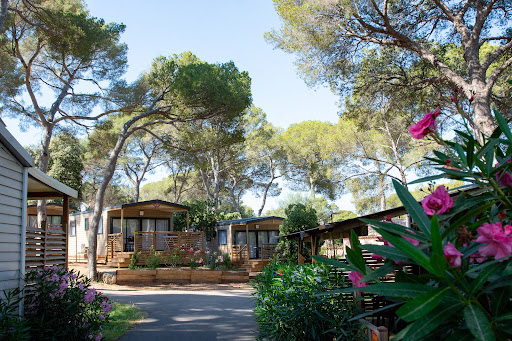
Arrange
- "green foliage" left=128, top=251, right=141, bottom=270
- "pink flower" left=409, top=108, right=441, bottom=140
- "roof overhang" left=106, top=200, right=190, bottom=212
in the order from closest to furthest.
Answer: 1. "pink flower" left=409, top=108, right=441, bottom=140
2. "green foliage" left=128, top=251, right=141, bottom=270
3. "roof overhang" left=106, top=200, right=190, bottom=212

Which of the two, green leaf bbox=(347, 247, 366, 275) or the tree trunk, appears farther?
the tree trunk

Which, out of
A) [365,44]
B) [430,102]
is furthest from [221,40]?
[430,102]

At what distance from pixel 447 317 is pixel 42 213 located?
51.9 feet

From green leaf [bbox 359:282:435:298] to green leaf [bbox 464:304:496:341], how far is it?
0.34 ft

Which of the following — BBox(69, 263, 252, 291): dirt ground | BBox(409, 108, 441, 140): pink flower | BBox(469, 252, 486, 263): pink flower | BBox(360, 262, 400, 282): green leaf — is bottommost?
BBox(69, 263, 252, 291): dirt ground

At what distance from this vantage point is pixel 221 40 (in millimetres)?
17406

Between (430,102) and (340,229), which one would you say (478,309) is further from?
(430,102)

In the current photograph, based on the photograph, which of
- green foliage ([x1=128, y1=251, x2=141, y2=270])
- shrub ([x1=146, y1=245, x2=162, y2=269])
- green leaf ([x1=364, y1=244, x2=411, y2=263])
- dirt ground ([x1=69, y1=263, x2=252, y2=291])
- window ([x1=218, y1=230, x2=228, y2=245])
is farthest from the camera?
window ([x1=218, y1=230, x2=228, y2=245])

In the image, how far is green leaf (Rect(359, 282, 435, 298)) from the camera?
3.66 feet

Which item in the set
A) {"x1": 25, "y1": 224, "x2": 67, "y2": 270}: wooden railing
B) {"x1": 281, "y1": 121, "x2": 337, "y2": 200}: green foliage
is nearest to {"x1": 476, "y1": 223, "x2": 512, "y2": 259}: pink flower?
{"x1": 25, "y1": 224, "x2": 67, "y2": 270}: wooden railing

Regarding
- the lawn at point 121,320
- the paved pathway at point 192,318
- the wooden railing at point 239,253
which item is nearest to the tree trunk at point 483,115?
the paved pathway at point 192,318

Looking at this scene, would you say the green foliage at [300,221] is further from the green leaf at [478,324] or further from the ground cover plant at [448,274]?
the green leaf at [478,324]

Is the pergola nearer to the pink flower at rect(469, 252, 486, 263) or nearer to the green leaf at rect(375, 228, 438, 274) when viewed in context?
the pink flower at rect(469, 252, 486, 263)

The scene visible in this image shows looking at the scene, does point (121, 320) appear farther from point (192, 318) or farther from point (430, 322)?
point (430, 322)
